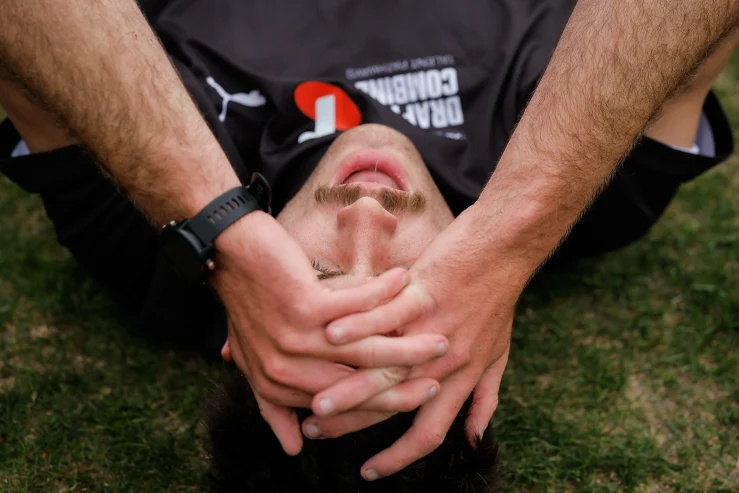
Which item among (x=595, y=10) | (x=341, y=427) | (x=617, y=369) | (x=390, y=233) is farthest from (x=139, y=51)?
(x=617, y=369)

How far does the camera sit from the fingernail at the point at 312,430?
1933mm

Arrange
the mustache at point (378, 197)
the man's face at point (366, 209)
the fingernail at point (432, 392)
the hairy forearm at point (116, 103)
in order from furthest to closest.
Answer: the mustache at point (378, 197)
the man's face at point (366, 209)
the hairy forearm at point (116, 103)
the fingernail at point (432, 392)

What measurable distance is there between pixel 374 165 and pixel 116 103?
0.85m

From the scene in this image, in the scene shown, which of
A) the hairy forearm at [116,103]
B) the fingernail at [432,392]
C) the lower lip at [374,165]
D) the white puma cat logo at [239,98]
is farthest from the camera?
the white puma cat logo at [239,98]

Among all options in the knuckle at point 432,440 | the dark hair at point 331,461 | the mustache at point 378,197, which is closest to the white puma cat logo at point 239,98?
the mustache at point 378,197

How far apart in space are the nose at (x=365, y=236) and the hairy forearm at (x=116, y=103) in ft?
1.21

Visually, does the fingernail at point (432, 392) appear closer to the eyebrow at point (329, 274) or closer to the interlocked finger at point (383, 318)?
the interlocked finger at point (383, 318)

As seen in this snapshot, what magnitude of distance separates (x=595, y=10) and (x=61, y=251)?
2360 mm

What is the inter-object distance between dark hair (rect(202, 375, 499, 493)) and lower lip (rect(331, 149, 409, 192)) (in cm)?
80

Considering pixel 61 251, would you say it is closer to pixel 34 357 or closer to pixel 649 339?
pixel 34 357

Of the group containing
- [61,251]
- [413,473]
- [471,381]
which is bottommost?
[61,251]

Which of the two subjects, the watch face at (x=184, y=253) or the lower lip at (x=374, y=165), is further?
the lower lip at (x=374, y=165)

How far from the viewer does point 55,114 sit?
84.8 inches

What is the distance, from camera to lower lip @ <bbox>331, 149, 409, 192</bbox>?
245cm
